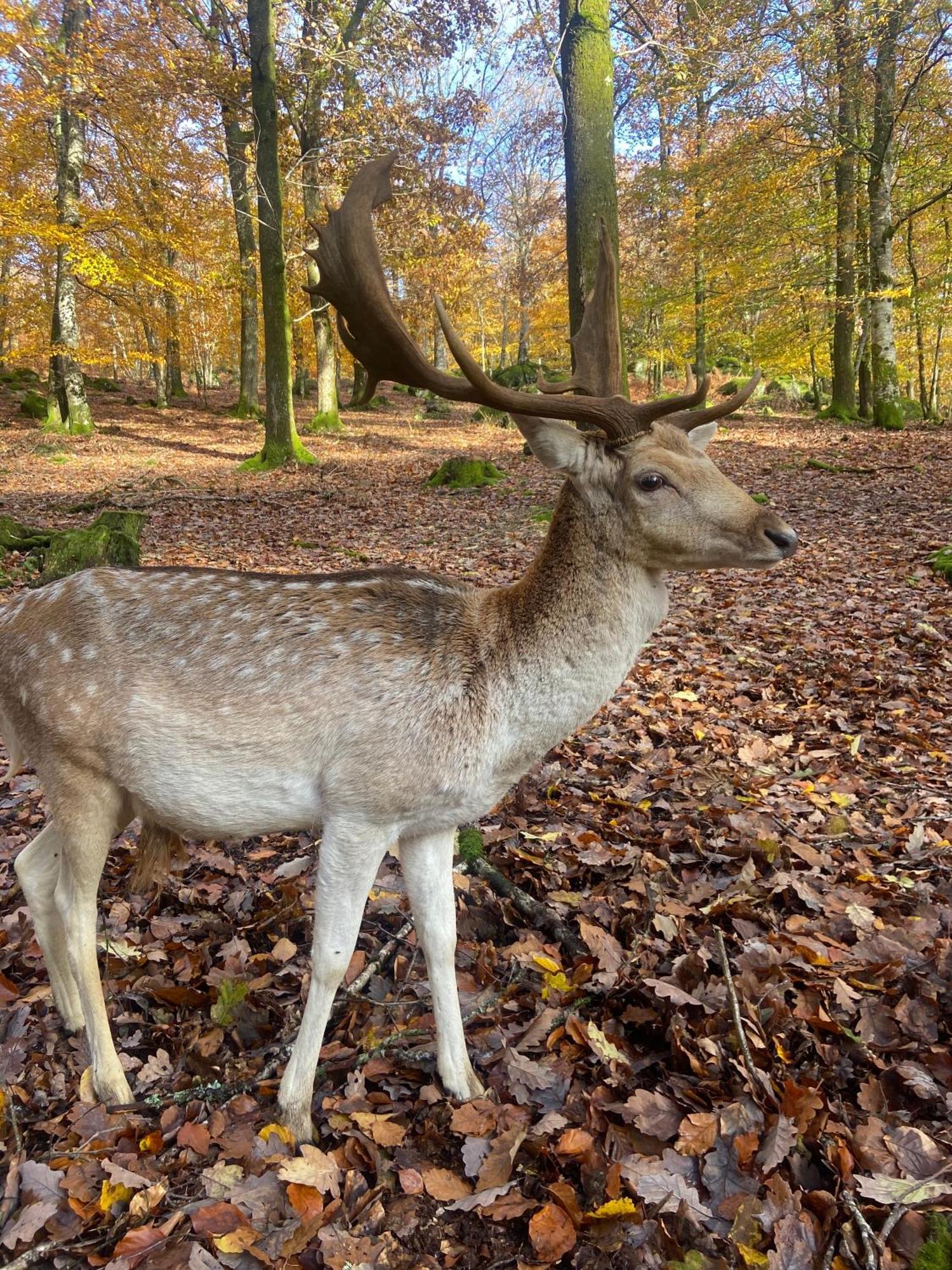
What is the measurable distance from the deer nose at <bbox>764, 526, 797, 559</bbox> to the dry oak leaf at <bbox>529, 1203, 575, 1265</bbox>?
2.28m

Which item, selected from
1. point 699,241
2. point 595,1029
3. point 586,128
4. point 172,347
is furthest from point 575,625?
point 172,347

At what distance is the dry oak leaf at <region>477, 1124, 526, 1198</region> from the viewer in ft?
8.07

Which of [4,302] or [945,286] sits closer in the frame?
[945,286]

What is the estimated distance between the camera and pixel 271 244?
15.3 meters

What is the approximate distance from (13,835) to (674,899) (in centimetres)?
397

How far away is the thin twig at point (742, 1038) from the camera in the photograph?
2.50 meters

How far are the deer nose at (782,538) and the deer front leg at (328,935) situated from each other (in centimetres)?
177

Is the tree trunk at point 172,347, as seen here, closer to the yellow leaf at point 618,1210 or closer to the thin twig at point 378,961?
the thin twig at point 378,961

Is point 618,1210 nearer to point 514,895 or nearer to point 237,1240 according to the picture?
point 237,1240

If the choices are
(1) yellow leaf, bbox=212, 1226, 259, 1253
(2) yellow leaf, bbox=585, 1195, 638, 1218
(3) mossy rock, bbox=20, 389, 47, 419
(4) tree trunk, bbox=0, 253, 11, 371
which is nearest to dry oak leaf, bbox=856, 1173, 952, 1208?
(2) yellow leaf, bbox=585, 1195, 638, 1218

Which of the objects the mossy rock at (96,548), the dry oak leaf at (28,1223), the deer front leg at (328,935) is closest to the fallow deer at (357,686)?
the deer front leg at (328,935)

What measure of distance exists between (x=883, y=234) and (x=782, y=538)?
1833 cm

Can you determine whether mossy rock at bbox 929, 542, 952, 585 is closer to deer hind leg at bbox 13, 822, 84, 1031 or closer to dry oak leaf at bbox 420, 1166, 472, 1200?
dry oak leaf at bbox 420, 1166, 472, 1200

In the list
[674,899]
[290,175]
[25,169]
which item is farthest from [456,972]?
[25,169]
